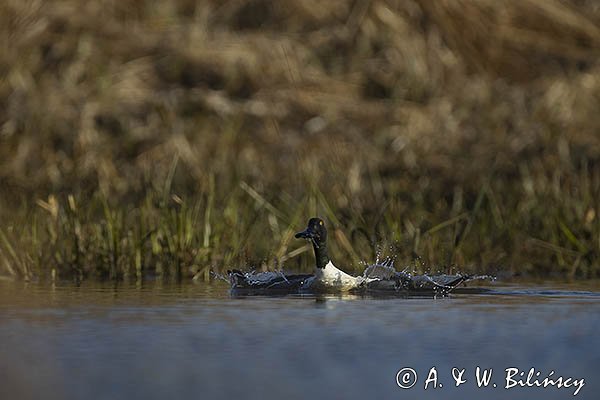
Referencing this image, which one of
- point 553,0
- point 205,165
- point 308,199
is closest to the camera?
point 308,199

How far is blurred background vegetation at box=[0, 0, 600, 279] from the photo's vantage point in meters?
10.4

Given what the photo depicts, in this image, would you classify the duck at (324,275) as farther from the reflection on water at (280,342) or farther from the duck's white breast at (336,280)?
the reflection on water at (280,342)

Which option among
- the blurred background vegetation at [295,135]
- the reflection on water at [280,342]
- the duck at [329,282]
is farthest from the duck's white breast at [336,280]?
the blurred background vegetation at [295,135]

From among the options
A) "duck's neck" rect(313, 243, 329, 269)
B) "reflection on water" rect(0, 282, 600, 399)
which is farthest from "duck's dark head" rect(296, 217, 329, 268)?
"reflection on water" rect(0, 282, 600, 399)

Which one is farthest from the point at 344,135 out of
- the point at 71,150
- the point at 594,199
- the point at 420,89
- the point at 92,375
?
the point at 92,375

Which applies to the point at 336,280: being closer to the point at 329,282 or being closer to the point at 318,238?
the point at 329,282

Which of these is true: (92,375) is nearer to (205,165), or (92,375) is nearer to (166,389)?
(166,389)

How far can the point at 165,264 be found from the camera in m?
10.1

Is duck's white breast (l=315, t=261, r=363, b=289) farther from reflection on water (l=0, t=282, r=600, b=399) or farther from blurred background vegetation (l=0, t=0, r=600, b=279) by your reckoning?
blurred background vegetation (l=0, t=0, r=600, b=279)

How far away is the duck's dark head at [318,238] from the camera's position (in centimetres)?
912

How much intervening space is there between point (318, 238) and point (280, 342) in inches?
96.1

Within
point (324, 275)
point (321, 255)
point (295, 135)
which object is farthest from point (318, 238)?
point (295, 135)

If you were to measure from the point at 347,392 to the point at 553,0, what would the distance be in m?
10.9

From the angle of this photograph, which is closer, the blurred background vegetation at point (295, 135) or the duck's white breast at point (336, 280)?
the duck's white breast at point (336, 280)
